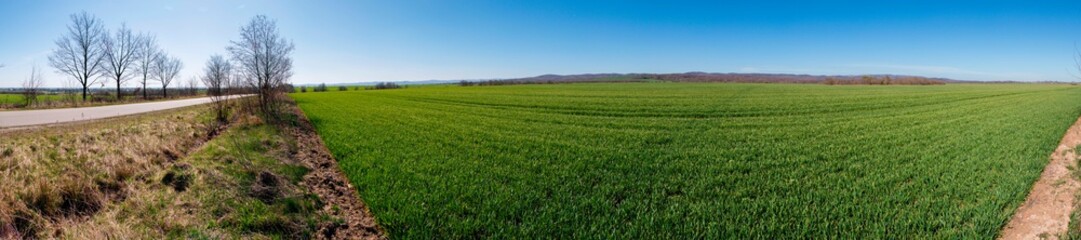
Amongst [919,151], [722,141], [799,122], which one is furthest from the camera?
[799,122]

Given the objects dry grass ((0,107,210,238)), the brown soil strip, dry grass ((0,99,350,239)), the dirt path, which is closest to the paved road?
dry grass ((0,107,210,238))

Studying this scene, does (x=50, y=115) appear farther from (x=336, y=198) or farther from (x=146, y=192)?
(x=336, y=198)

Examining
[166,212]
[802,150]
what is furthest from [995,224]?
[166,212]

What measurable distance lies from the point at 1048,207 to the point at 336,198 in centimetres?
1057

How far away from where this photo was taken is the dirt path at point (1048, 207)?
4.89 metres

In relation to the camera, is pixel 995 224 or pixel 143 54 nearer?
pixel 995 224

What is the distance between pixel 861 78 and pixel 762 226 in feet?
354

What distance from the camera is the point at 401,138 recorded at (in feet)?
40.5

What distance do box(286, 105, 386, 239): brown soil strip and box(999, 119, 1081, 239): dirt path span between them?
786 centimetres

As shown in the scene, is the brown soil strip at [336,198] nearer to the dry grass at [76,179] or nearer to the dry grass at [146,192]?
the dry grass at [146,192]

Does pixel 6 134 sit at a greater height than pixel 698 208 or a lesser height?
greater

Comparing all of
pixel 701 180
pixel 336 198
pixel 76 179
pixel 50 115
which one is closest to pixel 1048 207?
pixel 701 180

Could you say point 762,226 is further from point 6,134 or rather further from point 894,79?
point 894,79

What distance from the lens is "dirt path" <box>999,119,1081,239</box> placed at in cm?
489
